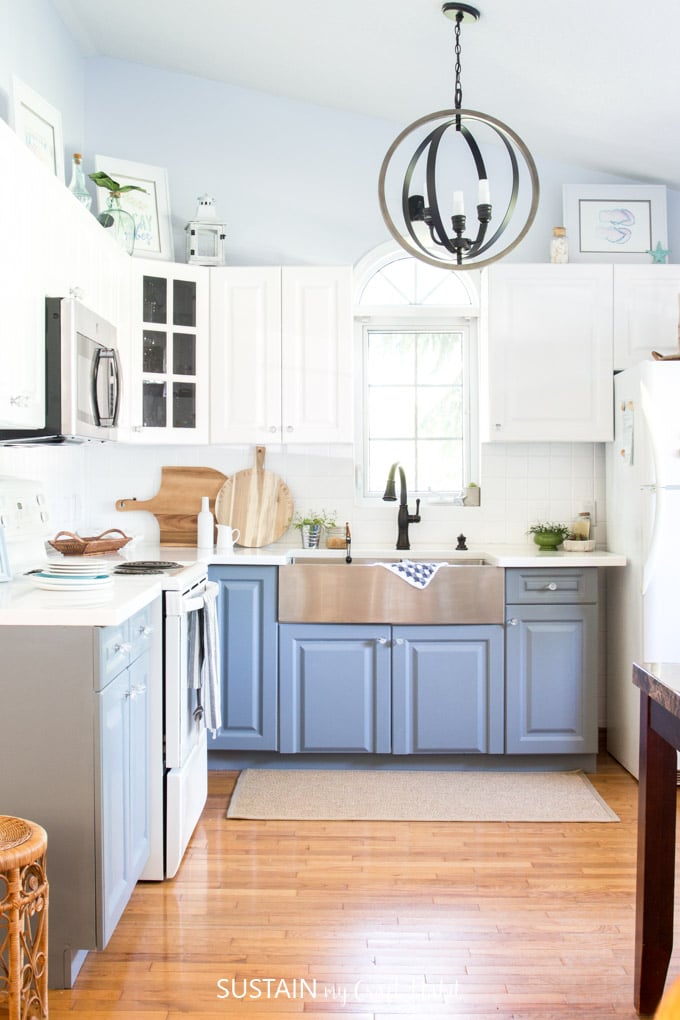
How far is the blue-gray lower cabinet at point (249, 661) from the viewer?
3611 millimetres

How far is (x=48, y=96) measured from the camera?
363cm

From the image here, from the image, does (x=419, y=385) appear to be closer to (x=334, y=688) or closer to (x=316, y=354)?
(x=316, y=354)

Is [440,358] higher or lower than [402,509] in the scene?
higher

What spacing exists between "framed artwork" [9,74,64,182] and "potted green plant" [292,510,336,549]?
187 centimetres

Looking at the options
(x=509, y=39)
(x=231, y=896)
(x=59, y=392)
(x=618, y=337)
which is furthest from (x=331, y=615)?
(x=509, y=39)

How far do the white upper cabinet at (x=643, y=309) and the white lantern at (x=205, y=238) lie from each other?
188cm

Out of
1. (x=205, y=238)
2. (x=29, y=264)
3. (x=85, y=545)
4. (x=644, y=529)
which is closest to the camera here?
(x=29, y=264)

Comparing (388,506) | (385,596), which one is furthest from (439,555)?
(385,596)

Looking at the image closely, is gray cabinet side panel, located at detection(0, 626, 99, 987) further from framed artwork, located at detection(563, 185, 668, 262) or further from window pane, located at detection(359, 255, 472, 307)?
framed artwork, located at detection(563, 185, 668, 262)

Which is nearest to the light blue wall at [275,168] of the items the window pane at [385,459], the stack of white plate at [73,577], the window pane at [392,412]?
the window pane at [392,412]

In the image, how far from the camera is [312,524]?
4117mm

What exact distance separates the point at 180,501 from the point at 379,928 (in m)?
2.37

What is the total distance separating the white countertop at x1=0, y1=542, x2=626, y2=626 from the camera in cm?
201

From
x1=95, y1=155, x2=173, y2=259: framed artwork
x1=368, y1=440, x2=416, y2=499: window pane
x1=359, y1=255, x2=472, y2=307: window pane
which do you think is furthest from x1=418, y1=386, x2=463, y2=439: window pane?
x1=95, y1=155, x2=173, y2=259: framed artwork
